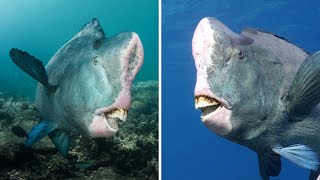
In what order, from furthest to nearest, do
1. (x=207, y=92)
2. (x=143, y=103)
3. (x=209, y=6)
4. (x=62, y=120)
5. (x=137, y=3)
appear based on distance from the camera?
(x=209, y=6), (x=143, y=103), (x=137, y=3), (x=62, y=120), (x=207, y=92)

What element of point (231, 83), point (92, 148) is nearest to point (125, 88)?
point (231, 83)

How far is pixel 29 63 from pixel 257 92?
2.26 m

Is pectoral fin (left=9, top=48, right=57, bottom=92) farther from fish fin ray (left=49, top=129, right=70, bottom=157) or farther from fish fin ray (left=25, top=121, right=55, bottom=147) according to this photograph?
fish fin ray (left=49, top=129, right=70, bottom=157)

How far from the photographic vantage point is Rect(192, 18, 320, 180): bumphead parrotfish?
9.14 ft

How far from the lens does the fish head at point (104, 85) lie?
3.33 metres

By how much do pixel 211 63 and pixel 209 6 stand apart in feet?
23.4

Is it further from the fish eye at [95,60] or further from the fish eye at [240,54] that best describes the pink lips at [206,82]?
the fish eye at [95,60]

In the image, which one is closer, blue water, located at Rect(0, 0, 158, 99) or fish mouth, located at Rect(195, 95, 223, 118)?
fish mouth, located at Rect(195, 95, 223, 118)

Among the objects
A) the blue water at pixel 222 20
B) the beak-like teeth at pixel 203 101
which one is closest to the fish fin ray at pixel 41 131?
the beak-like teeth at pixel 203 101

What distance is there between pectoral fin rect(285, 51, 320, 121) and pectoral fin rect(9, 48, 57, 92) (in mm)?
2394

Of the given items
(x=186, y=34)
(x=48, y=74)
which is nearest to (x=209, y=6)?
(x=186, y=34)

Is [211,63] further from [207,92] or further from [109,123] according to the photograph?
[109,123]

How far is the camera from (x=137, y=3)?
6375mm

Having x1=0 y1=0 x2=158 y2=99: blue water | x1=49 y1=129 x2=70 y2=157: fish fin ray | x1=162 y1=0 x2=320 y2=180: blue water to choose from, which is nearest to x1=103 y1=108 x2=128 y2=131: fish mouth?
x1=49 y1=129 x2=70 y2=157: fish fin ray
